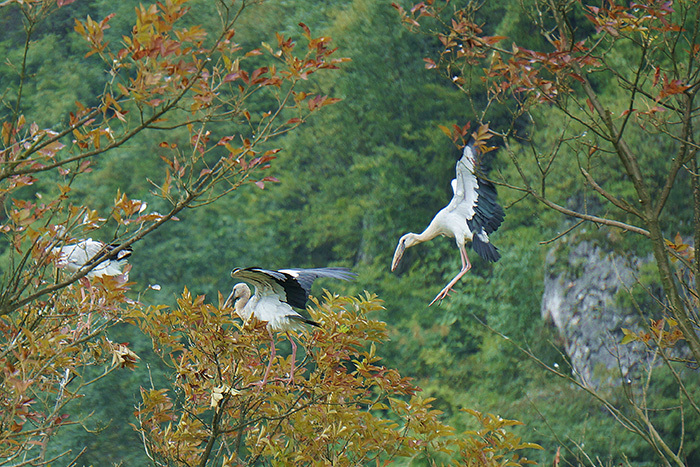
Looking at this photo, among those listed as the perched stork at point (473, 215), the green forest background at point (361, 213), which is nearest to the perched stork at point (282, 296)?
the perched stork at point (473, 215)

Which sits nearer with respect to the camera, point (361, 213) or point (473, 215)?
point (473, 215)

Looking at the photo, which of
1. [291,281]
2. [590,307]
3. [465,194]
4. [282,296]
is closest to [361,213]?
[590,307]

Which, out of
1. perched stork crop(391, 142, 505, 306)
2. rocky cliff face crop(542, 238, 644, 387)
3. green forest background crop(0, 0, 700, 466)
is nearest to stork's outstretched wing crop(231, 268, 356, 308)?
perched stork crop(391, 142, 505, 306)

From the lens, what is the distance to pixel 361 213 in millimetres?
7336

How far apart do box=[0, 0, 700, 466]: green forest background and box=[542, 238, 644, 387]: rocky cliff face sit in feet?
0.98

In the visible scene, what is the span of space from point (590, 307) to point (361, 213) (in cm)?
265

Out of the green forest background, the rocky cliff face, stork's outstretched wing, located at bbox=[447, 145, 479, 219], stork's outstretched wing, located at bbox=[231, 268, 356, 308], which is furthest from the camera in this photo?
the green forest background

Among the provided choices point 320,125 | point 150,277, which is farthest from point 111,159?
point 320,125

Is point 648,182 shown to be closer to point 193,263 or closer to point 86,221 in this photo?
point 193,263

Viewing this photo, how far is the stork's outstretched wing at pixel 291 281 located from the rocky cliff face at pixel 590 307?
118 inches

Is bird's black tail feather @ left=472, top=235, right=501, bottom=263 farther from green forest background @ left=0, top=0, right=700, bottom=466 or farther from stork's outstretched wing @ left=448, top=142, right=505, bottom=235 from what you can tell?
green forest background @ left=0, top=0, right=700, bottom=466

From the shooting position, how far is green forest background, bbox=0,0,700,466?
6.19 m

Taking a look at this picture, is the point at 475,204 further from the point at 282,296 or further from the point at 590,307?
the point at 590,307

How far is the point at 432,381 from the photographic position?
6316 mm
